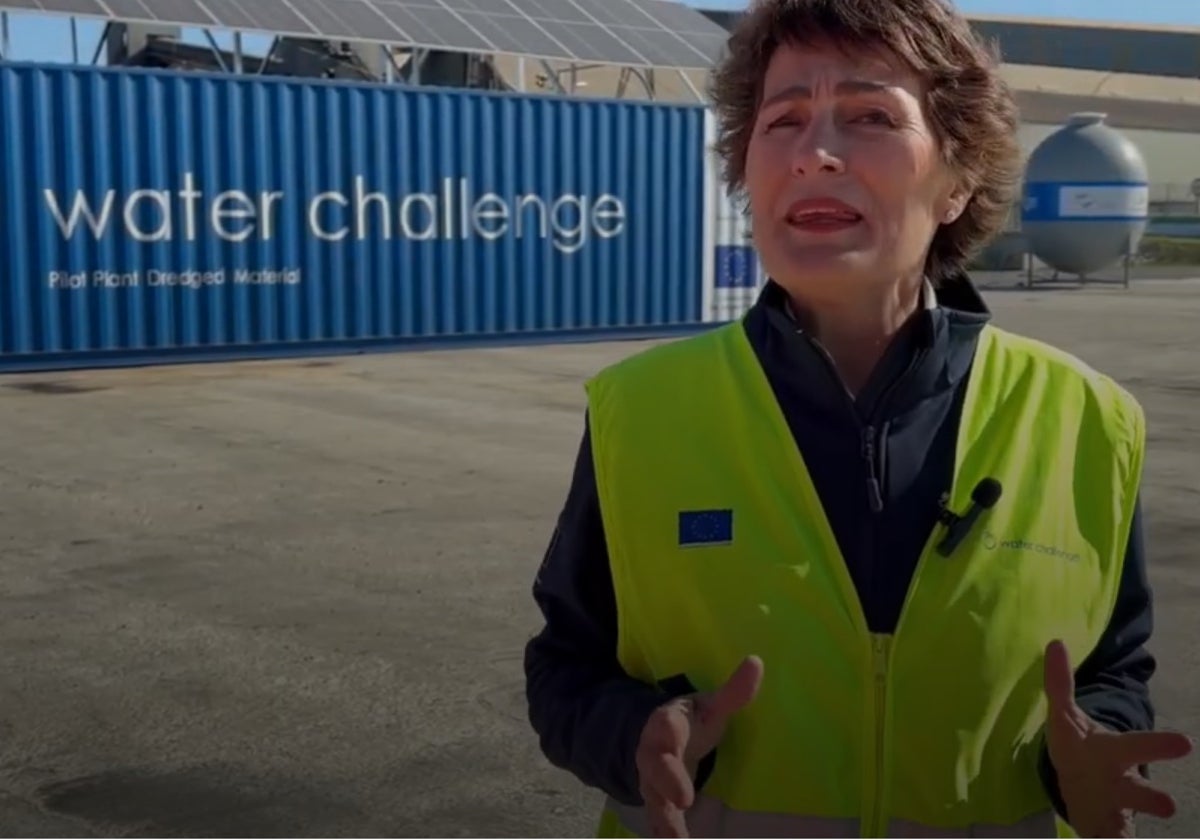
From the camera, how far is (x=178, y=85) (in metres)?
13.8

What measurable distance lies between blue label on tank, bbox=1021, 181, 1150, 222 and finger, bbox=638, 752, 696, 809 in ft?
90.0

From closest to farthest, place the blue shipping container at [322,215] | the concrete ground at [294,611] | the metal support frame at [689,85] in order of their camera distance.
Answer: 1. the concrete ground at [294,611]
2. the blue shipping container at [322,215]
3. the metal support frame at [689,85]

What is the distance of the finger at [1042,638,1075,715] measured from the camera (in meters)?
1.56

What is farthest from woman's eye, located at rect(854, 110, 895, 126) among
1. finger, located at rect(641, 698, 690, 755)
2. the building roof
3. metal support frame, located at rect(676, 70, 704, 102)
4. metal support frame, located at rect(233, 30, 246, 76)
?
the building roof

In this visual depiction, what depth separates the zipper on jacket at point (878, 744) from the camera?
1.65 m

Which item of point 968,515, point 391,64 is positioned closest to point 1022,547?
point 968,515

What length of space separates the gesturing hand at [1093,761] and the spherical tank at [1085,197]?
27.2 m

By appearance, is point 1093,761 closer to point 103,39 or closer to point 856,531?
point 856,531

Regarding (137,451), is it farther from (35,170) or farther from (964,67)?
(964,67)

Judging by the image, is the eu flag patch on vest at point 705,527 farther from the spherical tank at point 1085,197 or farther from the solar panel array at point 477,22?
the spherical tank at point 1085,197

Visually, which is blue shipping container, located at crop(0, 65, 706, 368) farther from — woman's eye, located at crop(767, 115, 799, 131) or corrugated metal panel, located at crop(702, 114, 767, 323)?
woman's eye, located at crop(767, 115, 799, 131)

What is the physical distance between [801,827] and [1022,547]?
16.0 inches

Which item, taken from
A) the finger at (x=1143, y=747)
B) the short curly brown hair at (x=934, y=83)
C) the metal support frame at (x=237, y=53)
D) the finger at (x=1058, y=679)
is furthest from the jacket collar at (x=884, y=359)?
the metal support frame at (x=237, y=53)

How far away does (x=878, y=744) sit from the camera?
65.5 inches
